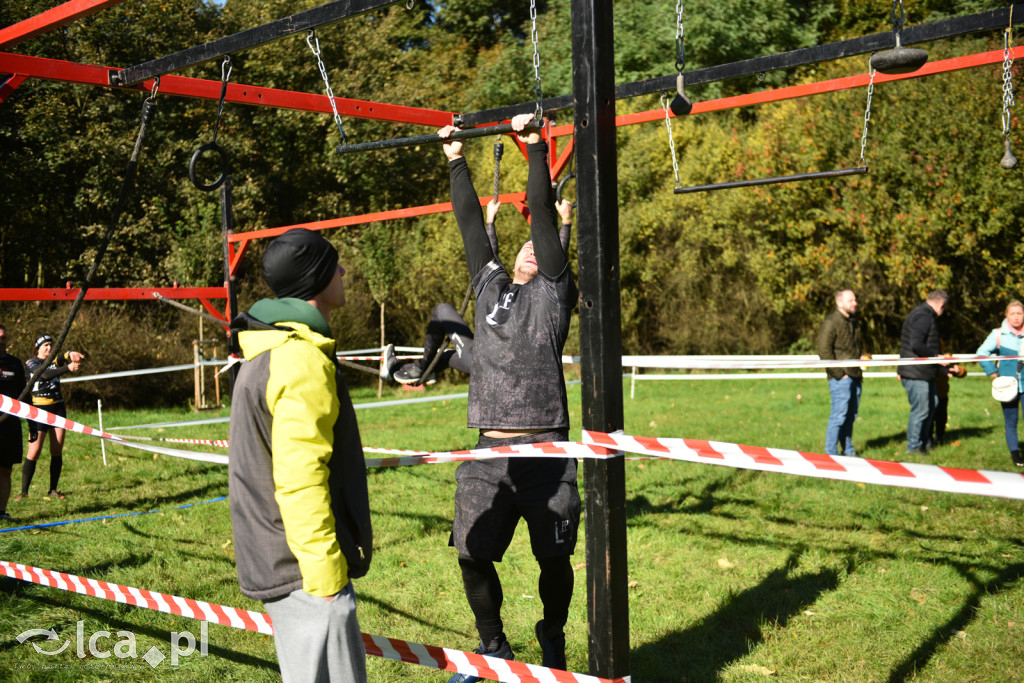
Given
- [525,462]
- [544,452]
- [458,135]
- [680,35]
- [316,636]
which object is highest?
[680,35]

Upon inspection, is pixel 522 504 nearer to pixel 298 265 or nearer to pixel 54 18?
pixel 298 265

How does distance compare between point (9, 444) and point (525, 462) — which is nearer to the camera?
point (525, 462)

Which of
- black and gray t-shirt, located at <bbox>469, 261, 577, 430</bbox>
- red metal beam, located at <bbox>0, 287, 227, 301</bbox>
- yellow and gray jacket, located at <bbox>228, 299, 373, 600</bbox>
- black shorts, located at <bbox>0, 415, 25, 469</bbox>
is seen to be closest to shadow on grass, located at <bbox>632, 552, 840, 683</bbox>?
black and gray t-shirt, located at <bbox>469, 261, 577, 430</bbox>

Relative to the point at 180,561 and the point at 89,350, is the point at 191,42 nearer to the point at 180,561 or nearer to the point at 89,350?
the point at 89,350

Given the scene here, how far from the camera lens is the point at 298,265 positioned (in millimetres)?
2471

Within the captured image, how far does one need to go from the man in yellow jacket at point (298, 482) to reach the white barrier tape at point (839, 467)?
94 centimetres

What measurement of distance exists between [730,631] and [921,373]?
576 centimetres

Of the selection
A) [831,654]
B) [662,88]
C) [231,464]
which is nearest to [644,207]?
[662,88]

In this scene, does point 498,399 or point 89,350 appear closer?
point 498,399

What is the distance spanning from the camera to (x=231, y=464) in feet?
7.87

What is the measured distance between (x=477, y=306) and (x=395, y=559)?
2.58 meters

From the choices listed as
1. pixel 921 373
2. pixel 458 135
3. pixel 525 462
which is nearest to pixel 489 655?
pixel 525 462

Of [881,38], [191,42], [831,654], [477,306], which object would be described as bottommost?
[831,654]

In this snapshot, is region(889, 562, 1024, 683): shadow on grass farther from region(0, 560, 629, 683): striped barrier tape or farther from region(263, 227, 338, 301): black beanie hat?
region(263, 227, 338, 301): black beanie hat
